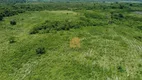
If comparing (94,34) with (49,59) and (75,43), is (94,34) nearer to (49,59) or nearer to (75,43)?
(75,43)

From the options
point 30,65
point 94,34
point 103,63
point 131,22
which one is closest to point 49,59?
point 30,65

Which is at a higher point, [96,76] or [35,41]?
[35,41]

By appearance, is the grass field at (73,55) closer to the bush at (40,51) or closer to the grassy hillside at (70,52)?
the grassy hillside at (70,52)

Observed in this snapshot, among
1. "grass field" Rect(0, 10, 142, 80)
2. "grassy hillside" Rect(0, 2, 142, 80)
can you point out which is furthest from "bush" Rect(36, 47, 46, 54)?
"grass field" Rect(0, 10, 142, 80)

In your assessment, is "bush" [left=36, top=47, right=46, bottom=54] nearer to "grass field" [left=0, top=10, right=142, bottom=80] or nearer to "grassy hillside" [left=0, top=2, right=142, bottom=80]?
"grassy hillside" [left=0, top=2, right=142, bottom=80]

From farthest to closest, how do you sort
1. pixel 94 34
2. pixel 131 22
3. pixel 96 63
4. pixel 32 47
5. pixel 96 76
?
pixel 131 22 < pixel 94 34 < pixel 32 47 < pixel 96 63 < pixel 96 76

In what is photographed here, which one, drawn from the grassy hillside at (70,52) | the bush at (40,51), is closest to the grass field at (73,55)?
the grassy hillside at (70,52)

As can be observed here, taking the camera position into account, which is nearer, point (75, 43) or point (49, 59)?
point (49, 59)
